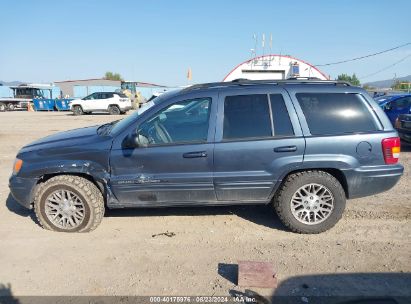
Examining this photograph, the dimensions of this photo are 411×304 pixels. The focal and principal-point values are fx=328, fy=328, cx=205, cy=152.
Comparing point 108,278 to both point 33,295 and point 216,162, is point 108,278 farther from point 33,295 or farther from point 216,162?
point 216,162

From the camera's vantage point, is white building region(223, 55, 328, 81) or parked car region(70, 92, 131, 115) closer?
parked car region(70, 92, 131, 115)

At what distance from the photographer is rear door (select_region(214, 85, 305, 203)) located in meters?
3.84

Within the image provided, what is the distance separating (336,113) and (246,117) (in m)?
1.09

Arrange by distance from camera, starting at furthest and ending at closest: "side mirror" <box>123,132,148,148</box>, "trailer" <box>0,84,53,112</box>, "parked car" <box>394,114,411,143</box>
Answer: "trailer" <box>0,84,53,112</box>, "parked car" <box>394,114,411,143</box>, "side mirror" <box>123,132,148,148</box>

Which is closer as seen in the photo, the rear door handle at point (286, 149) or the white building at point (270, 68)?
the rear door handle at point (286, 149)

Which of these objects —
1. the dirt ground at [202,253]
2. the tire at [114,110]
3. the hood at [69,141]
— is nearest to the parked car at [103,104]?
the tire at [114,110]

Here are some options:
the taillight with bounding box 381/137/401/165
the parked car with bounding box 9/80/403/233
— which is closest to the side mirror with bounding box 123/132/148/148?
the parked car with bounding box 9/80/403/233

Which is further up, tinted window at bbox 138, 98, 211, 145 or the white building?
the white building

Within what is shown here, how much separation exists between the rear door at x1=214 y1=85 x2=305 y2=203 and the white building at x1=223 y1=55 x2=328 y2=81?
24929mm

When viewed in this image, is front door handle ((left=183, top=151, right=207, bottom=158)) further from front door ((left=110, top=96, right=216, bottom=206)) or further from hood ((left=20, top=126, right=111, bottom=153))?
hood ((left=20, top=126, right=111, bottom=153))

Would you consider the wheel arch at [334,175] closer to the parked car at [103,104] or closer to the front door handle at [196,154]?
the front door handle at [196,154]

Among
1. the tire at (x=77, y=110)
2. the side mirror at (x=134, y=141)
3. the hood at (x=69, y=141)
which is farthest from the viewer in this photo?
the tire at (x=77, y=110)

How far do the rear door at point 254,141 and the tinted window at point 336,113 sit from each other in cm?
20

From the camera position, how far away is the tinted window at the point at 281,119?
12.7 ft
